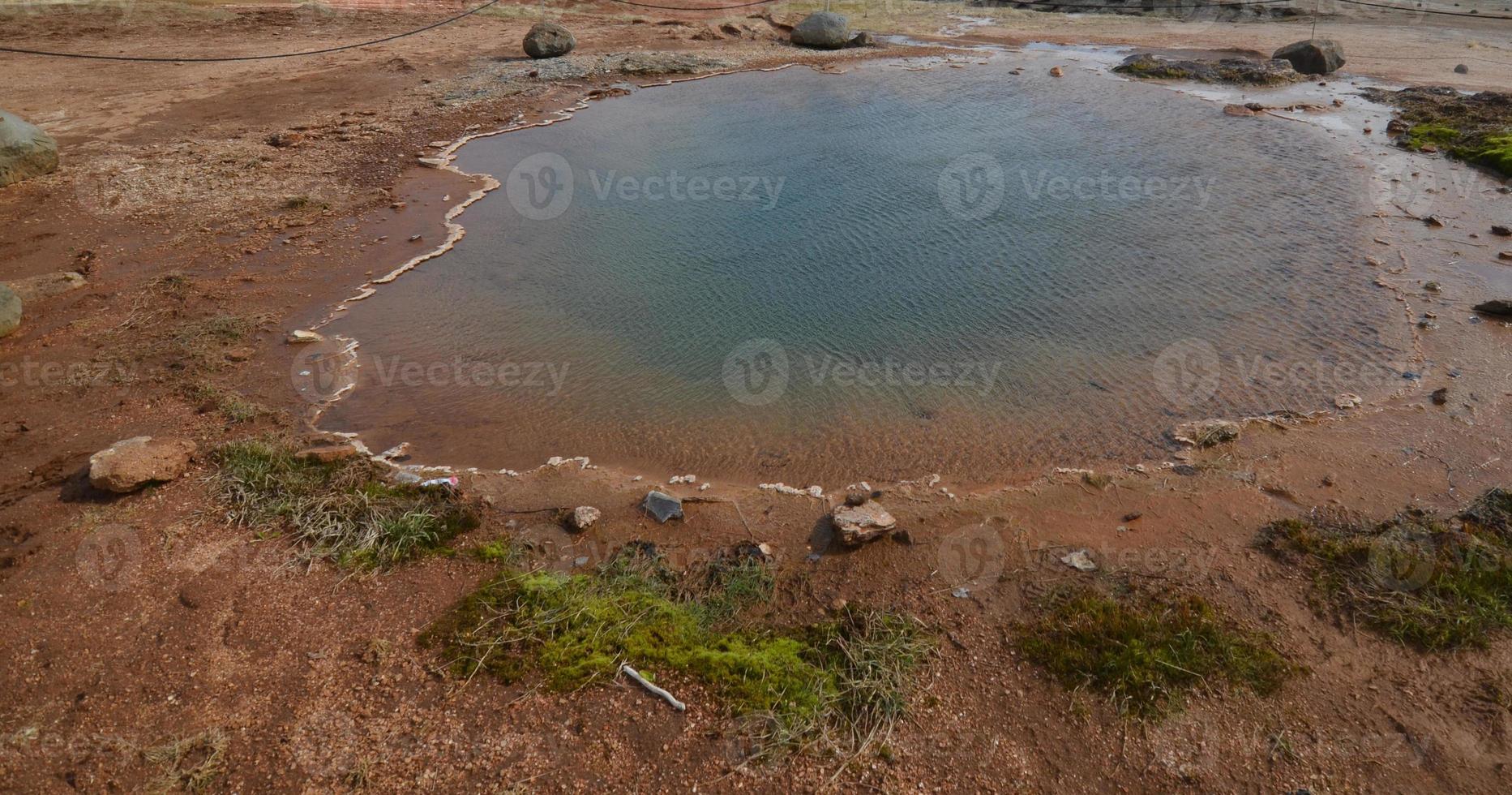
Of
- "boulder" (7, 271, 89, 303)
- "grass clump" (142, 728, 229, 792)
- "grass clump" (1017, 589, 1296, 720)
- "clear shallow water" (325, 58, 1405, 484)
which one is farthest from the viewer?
"boulder" (7, 271, 89, 303)

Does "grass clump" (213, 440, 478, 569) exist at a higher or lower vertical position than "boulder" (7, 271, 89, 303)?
lower

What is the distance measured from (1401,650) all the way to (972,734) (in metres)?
2.66

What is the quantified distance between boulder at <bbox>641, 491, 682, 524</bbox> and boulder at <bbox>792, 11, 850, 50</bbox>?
19.0m

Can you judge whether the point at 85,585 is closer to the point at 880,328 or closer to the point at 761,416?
the point at 761,416

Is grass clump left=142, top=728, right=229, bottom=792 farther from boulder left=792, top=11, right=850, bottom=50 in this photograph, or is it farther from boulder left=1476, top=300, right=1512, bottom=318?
boulder left=792, top=11, right=850, bottom=50

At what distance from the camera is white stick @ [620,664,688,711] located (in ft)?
13.6

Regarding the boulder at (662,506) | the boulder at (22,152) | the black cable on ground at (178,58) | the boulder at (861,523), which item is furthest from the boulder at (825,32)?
the boulder at (861,523)

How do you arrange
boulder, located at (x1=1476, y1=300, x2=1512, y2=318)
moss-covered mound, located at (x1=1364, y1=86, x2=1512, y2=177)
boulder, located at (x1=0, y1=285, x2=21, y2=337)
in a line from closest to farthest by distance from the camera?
1. boulder, located at (x1=0, y1=285, x2=21, y2=337)
2. boulder, located at (x1=1476, y1=300, x2=1512, y2=318)
3. moss-covered mound, located at (x1=1364, y1=86, x2=1512, y2=177)

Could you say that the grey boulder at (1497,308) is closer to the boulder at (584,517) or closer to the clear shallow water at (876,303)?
the clear shallow water at (876,303)

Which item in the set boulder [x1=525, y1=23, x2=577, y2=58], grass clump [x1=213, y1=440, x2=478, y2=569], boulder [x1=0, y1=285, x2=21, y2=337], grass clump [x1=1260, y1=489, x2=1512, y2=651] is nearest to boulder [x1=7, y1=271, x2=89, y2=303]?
boulder [x1=0, y1=285, x2=21, y2=337]

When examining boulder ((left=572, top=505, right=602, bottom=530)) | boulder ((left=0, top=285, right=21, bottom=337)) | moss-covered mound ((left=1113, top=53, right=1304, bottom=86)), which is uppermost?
moss-covered mound ((left=1113, top=53, right=1304, bottom=86))

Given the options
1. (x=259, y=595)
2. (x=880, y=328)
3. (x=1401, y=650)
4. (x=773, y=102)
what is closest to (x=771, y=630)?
(x=259, y=595)

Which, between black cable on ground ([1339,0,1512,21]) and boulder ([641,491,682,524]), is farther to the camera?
black cable on ground ([1339,0,1512,21])

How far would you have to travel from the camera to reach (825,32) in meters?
21.4
